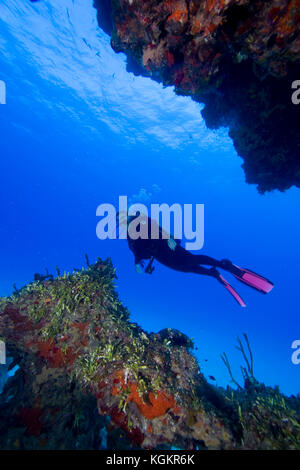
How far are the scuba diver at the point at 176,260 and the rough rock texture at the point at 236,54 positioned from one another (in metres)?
5.22

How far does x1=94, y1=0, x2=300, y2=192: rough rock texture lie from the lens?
5.20m

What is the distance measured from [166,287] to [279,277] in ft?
222

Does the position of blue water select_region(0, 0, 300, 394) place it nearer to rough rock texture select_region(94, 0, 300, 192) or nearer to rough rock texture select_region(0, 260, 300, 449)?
rough rock texture select_region(0, 260, 300, 449)

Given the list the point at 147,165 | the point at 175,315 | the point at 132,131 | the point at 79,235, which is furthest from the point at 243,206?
the point at 79,235

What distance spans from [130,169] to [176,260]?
182 ft

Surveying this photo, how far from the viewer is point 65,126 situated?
1841 inches

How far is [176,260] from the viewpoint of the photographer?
8.79 meters

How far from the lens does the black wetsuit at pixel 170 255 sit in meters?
8.11

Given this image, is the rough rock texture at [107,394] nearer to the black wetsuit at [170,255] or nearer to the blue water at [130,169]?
the black wetsuit at [170,255]

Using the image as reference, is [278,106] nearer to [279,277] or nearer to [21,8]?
[21,8]

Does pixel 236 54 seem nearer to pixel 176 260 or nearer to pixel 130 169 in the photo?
pixel 176 260

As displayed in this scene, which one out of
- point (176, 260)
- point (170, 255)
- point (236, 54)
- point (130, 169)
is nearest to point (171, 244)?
point (170, 255)

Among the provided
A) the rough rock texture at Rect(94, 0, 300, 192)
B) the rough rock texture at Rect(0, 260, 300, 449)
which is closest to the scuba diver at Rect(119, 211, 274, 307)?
the rough rock texture at Rect(0, 260, 300, 449)

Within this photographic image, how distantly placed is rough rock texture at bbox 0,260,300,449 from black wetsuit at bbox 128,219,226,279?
259 centimetres
